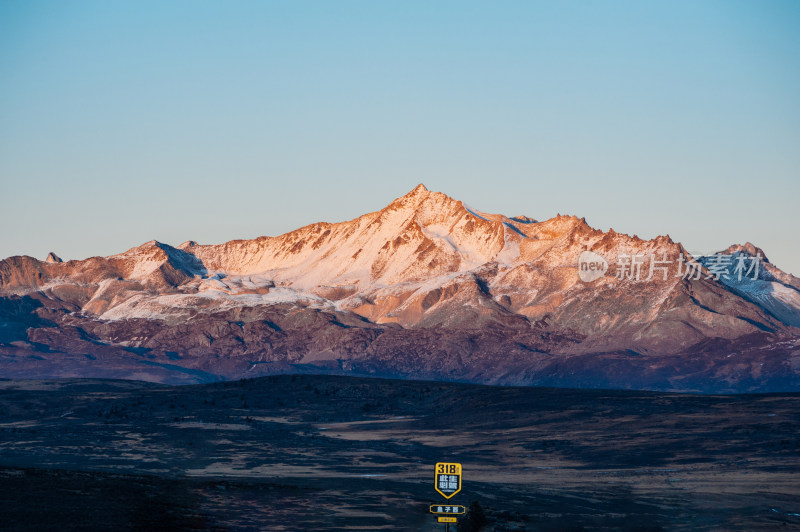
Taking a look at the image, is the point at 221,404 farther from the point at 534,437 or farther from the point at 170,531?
the point at 170,531

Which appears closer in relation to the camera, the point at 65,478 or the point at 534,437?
the point at 65,478

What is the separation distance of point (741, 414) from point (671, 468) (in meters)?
31.7

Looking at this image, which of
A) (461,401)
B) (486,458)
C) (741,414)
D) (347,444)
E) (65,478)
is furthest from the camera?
(461,401)

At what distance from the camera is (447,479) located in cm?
4319

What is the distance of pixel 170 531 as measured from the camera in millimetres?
48562

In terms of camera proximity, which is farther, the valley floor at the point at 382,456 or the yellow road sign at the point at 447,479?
the valley floor at the point at 382,456

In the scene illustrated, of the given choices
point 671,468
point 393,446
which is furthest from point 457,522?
point 393,446

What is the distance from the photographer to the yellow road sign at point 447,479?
139ft

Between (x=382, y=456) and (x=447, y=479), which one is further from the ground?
(x=447, y=479)

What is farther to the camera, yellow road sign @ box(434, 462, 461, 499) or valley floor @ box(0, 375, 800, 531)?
valley floor @ box(0, 375, 800, 531)

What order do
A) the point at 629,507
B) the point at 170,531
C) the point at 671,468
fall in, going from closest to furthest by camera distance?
the point at 170,531, the point at 629,507, the point at 671,468

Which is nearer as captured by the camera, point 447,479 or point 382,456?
point 447,479

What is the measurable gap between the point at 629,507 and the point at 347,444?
44.6 metres

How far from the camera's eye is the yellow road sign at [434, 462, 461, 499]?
139 feet
